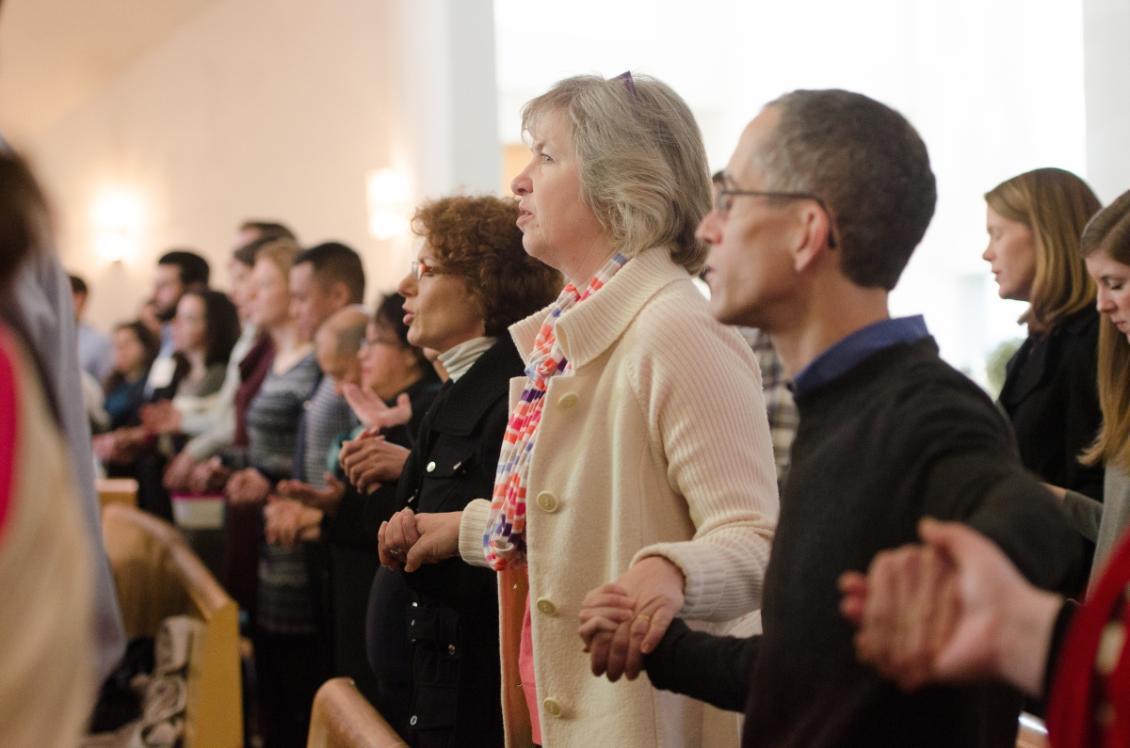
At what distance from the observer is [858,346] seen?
132 centimetres

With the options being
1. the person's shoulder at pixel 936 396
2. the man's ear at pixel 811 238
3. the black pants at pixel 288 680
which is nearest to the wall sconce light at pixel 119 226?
the black pants at pixel 288 680

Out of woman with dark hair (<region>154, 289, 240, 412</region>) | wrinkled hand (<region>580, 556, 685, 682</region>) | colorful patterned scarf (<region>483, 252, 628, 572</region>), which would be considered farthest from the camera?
woman with dark hair (<region>154, 289, 240, 412</region>)

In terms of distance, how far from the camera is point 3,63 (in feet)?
34.4

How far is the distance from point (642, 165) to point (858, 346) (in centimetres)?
73

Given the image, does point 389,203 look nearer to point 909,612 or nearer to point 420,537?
point 420,537

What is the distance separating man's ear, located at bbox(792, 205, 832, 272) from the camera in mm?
1329

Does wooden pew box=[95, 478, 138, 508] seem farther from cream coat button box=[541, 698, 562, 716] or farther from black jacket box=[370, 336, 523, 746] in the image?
cream coat button box=[541, 698, 562, 716]

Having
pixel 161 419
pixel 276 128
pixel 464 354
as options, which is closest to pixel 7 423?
pixel 464 354

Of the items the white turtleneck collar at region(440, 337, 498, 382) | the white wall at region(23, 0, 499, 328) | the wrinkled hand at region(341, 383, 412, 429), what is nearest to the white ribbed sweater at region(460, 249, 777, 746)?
the white turtleneck collar at region(440, 337, 498, 382)

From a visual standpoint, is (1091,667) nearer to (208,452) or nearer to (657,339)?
(657,339)

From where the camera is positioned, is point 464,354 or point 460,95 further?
point 460,95

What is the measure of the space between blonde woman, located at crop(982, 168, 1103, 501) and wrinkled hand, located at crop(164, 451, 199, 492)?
297cm

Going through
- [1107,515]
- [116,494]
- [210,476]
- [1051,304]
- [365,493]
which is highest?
[1051,304]

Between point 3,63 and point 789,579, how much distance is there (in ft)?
34.9
